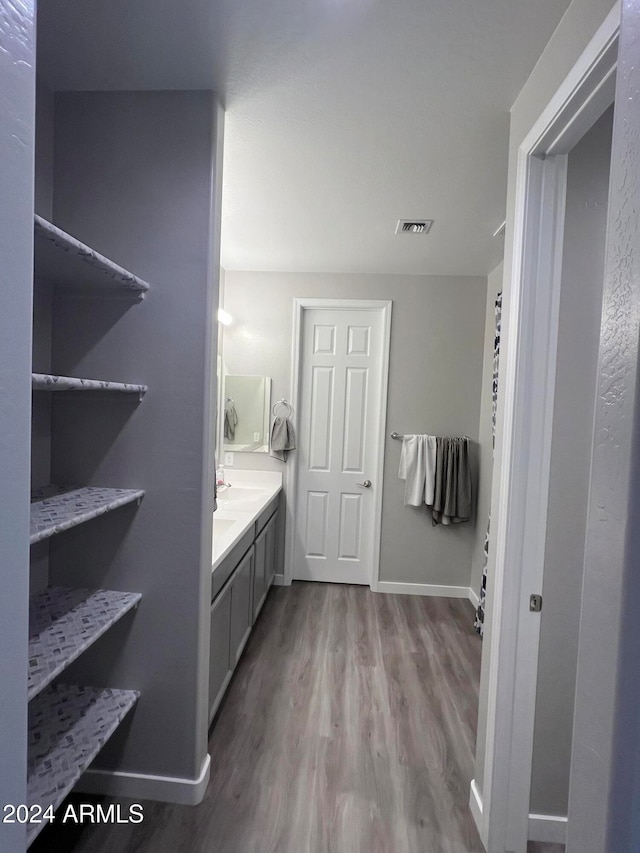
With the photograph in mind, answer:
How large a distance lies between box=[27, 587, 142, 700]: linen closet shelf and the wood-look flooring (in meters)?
0.74

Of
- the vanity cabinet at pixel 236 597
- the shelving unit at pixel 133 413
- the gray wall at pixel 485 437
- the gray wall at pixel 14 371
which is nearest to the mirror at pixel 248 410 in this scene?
the vanity cabinet at pixel 236 597

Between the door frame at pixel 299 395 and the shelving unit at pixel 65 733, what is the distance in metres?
1.95

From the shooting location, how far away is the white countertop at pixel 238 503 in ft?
6.31

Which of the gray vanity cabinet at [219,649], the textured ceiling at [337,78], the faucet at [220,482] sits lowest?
the gray vanity cabinet at [219,649]

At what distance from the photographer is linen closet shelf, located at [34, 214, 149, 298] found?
101 centimetres

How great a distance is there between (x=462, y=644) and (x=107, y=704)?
209 centimetres

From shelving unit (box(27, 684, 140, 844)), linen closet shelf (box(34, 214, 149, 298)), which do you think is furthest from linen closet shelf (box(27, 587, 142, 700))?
linen closet shelf (box(34, 214, 149, 298))

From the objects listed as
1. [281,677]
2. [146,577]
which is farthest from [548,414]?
[281,677]

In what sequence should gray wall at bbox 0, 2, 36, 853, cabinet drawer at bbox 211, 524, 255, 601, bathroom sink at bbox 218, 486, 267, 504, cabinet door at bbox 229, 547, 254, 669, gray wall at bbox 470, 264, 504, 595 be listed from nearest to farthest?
gray wall at bbox 0, 2, 36, 853 < cabinet drawer at bbox 211, 524, 255, 601 < cabinet door at bbox 229, 547, 254, 669 < bathroom sink at bbox 218, 486, 267, 504 < gray wall at bbox 470, 264, 504, 595

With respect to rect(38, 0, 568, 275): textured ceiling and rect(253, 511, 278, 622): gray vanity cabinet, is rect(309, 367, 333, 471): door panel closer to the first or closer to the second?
rect(253, 511, 278, 622): gray vanity cabinet

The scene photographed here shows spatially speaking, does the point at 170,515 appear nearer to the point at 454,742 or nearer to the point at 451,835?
the point at 451,835

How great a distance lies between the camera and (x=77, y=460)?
4.85 feet

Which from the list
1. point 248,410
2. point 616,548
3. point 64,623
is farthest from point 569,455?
point 248,410

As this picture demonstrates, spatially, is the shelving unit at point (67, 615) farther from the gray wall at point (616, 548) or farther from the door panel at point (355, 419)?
the door panel at point (355, 419)
